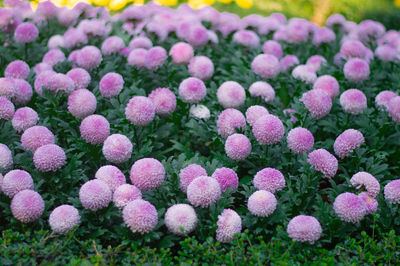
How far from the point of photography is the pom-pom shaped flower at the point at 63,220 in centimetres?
190

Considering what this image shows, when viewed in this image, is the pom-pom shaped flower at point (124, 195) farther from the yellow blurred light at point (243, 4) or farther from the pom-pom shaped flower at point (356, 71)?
the yellow blurred light at point (243, 4)

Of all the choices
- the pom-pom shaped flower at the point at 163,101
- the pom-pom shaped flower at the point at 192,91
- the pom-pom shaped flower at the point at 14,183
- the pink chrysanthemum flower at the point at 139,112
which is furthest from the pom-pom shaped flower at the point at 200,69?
the pom-pom shaped flower at the point at 14,183

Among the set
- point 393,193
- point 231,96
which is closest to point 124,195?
point 231,96

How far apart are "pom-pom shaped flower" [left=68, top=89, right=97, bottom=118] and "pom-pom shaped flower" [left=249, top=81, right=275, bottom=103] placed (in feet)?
3.08

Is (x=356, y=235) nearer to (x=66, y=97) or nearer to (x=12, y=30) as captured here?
(x=66, y=97)

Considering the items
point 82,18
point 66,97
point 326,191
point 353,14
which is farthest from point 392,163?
point 353,14

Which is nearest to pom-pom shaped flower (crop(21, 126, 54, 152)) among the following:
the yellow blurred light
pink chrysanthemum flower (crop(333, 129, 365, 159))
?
pink chrysanthemum flower (crop(333, 129, 365, 159))

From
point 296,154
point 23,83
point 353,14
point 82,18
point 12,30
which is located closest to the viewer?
point 296,154

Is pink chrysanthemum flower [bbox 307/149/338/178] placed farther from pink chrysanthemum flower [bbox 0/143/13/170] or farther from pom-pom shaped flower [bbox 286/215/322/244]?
pink chrysanthemum flower [bbox 0/143/13/170]

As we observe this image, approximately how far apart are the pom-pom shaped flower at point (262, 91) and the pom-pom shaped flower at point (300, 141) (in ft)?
1.70

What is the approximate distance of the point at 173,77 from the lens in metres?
3.05

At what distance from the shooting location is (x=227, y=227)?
1938 millimetres

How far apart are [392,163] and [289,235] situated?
117cm

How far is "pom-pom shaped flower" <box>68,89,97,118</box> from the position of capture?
241 centimetres
